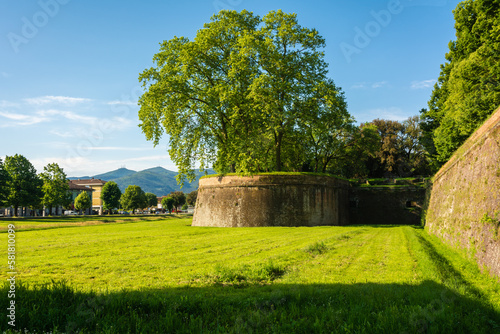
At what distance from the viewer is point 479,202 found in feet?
36.6

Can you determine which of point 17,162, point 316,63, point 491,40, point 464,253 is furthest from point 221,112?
point 17,162

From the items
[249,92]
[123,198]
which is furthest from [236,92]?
[123,198]

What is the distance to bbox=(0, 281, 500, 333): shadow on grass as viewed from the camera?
5.06 meters

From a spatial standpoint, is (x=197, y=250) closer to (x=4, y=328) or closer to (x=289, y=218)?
(x=4, y=328)

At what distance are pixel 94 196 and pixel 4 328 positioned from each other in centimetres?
13995

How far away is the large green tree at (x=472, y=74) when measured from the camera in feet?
72.2

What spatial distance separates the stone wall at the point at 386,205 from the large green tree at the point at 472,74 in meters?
10.9

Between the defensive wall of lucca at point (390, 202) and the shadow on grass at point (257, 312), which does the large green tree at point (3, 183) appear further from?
the shadow on grass at point (257, 312)

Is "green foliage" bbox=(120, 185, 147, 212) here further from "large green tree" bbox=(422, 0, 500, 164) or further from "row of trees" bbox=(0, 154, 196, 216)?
"large green tree" bbox=(422, 0, 500, 164)

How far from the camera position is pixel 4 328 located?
4934mm

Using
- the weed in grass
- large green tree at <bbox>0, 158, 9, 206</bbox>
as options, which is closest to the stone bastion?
the weed in grass

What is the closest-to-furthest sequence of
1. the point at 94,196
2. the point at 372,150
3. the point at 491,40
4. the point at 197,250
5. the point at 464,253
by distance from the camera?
the point at 464,253
the point at 197,250
the point at 491,40
the point at 372,150
the point at 94,196

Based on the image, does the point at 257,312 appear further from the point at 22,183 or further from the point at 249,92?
the point at 22,183

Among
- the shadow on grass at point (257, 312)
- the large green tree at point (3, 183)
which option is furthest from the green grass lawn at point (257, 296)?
the large green tree at point (3, 183)
